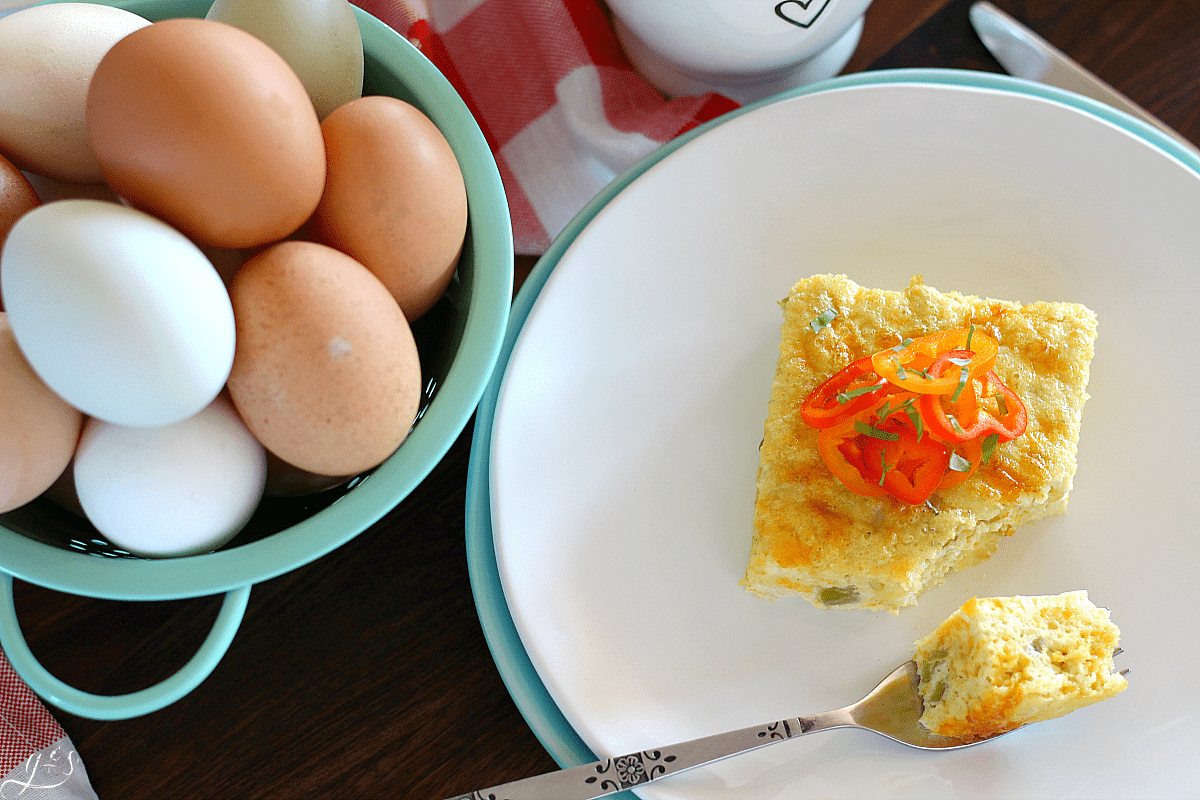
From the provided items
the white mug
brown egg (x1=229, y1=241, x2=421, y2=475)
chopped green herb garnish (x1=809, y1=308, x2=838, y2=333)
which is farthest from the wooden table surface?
the white mug

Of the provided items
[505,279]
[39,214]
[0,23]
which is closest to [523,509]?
[505,279]

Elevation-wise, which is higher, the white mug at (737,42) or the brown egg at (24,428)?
the white mug at (737,42)

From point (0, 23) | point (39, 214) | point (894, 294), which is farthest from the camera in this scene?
point (894, 294)

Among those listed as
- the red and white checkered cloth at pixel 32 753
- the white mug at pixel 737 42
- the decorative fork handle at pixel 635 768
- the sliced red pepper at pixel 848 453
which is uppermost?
the white mug at pixel 737 42

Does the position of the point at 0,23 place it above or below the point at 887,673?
above

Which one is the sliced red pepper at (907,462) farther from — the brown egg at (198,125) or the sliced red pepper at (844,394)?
the brown egg at (198,125)

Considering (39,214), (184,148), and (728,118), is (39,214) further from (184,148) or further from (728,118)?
(728,118)

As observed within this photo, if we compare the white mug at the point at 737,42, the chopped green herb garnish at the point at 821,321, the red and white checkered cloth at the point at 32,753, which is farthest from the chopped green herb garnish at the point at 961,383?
the red and white checkered cloth at the point at 32,753
